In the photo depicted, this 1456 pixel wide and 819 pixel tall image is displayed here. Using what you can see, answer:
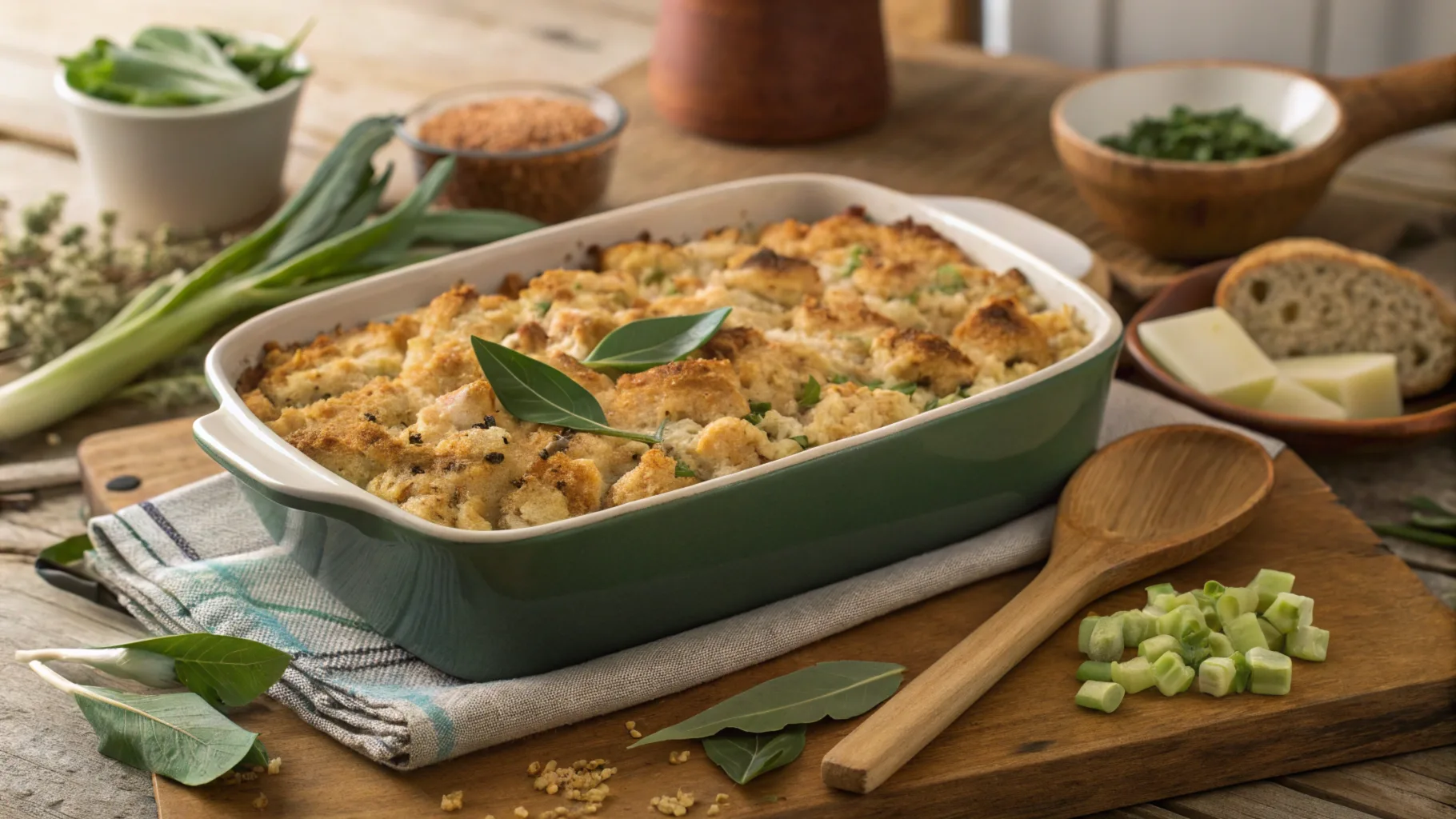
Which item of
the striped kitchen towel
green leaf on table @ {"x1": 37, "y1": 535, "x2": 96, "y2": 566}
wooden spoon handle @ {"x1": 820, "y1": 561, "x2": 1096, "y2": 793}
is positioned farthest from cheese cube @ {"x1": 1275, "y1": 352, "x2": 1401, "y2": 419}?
green leaf on table @ {"x1": 37, "y1": 535, "x2": 96, "y2": 566}

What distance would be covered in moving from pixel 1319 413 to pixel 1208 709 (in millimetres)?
798

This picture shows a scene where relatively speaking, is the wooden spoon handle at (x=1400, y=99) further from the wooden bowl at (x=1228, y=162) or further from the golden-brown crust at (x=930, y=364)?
the golden-brown crust at (x=930, y=364)

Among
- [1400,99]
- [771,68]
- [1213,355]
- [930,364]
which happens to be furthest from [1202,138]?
[930,364]

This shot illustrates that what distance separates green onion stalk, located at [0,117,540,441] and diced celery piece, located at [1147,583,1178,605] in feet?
4.38

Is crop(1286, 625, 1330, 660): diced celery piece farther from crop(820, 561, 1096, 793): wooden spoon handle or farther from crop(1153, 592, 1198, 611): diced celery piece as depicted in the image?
crop(820, 561, 1096, 793): wooden spoon handle

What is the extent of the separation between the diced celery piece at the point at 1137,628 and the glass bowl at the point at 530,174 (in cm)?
162

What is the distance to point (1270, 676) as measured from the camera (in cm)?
173

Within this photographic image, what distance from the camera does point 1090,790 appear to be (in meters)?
1.68

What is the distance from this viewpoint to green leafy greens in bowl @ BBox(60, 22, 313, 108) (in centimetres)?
Answer: 298

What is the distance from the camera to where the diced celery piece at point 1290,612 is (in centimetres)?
181

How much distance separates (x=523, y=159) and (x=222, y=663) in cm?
150

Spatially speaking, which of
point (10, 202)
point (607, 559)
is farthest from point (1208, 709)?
point (10, 202)

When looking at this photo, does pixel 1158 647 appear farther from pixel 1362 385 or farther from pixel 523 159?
pixel 523 159

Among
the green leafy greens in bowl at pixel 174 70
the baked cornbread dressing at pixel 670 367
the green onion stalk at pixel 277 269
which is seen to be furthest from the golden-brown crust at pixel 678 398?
the green leafy greens in bowl at pixel 174 70
